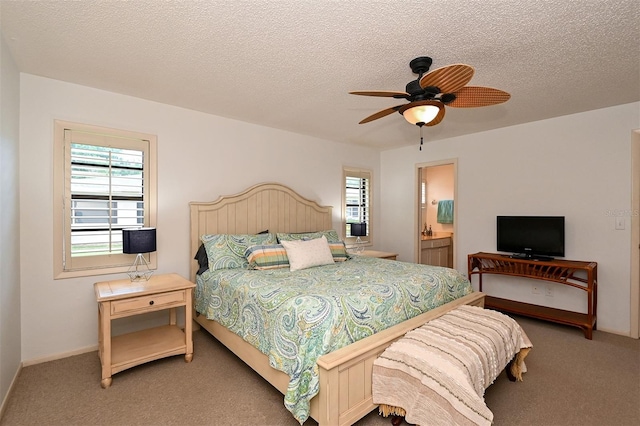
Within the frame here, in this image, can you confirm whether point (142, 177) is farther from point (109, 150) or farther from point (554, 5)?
point (554, 5)

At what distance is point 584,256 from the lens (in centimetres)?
365

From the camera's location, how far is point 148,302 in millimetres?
2604

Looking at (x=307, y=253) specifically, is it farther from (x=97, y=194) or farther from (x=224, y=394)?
(x=97, y=194)

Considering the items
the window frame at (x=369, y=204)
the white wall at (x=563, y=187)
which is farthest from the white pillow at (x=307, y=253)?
the white wall at (x=563, y=187)

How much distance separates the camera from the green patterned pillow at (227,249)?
10.6ft

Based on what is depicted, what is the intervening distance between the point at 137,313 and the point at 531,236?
4.30m

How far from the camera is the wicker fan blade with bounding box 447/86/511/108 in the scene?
2.15 metres

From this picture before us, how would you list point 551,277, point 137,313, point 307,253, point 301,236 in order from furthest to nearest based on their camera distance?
point 301,236 < point 551,277 < point 307,253 < point 137,313

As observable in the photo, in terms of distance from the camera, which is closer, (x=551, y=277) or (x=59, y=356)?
(x=59, y=356)

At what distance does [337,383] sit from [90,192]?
273 centimetres

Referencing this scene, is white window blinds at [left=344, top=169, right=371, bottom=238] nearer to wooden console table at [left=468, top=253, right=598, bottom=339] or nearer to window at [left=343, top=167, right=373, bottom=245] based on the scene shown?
window at [left=343, top=167, right=373, bottom=245]

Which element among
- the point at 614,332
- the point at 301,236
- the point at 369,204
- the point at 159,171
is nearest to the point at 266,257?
the point at 301,236

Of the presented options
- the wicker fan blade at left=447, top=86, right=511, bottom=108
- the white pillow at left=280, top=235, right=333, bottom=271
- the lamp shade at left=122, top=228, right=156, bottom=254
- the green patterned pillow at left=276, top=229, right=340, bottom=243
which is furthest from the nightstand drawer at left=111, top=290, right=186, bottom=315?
the wicker fan blade at left=447, top=86, right=511, bottom=108

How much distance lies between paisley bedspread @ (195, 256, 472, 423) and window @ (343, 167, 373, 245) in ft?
6.40
